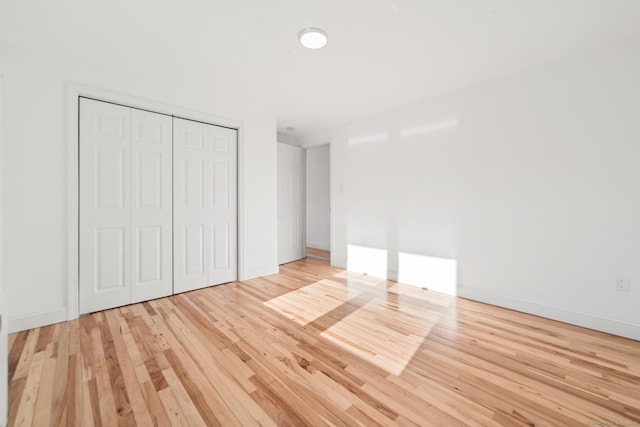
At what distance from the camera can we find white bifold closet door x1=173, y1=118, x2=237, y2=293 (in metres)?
3.39

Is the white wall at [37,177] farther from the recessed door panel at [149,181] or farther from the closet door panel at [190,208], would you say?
the closet door panel at [190,208]

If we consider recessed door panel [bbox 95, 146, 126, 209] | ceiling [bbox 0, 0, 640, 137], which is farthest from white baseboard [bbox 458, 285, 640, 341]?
recessed door panel [bbox 95, 146, 126, 209]

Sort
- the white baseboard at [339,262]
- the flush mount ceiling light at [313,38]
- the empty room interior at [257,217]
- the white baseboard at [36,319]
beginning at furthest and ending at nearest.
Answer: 1. the white baseboard at [339,262]
2. the white baseboard at [36,319]
3. the flush mount ceiling light at [313,38]
4. the empty room interior at [257,217]

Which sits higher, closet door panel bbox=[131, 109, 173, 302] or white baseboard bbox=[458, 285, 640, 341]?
closet door panel bbox=[131, 109, 173, 302]

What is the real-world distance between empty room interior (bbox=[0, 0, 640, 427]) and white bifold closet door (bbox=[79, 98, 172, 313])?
0.02 meters

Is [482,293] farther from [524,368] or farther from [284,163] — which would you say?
[284,163]

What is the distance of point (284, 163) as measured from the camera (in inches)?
201

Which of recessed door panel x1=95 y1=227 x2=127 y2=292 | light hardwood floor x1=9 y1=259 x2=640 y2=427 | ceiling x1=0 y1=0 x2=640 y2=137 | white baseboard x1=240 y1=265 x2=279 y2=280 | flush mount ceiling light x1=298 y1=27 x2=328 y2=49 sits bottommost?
light hardwood floor x1=9 y1=259 x2=640 y2=427

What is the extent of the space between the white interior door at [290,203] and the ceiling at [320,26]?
195 centimetres

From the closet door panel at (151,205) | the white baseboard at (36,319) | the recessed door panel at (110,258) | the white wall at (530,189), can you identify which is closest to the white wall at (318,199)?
the white wall at (530,189)

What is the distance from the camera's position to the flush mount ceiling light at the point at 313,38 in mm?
2269

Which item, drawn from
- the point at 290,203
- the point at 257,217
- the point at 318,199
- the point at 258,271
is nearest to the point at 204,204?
the point at 257,217

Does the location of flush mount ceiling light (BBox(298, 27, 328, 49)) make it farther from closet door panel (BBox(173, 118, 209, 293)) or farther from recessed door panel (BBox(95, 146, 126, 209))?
recessed door panel (BBox(95, 146, 126, 209))

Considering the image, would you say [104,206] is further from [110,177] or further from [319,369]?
[319,369]
